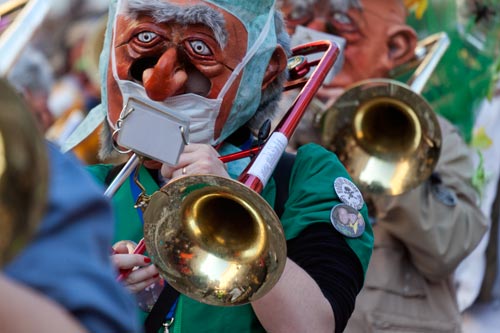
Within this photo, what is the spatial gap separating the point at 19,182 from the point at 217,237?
4.71 feet

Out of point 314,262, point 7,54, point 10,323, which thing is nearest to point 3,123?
point 10,323

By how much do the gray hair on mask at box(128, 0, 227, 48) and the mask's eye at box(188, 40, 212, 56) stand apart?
0.04 meters

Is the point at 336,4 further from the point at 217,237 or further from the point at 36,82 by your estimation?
the point at 217,237

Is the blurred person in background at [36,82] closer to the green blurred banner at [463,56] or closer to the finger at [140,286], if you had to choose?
the green blurred banner at [463,56]

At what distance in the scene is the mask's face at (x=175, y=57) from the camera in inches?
112

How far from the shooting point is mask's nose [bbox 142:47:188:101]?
111 inches

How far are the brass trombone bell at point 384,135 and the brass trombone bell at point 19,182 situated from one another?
3.30 meters

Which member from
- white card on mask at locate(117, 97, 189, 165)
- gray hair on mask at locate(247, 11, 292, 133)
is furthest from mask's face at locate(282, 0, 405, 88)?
white card on mask at locate(117, 97, 189, 165)

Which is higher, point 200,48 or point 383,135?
point 200,48

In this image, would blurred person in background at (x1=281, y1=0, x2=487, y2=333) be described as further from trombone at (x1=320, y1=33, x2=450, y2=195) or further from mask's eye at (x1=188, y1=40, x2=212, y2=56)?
mask's eye at (x1=188, y1=40, x2=212, y2=56)

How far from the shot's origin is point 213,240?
2.69 meters

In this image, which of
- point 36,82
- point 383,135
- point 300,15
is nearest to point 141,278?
point 383,135

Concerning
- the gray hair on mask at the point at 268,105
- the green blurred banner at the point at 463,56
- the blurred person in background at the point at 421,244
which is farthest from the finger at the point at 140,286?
the green blurred banner at the point at 463,56

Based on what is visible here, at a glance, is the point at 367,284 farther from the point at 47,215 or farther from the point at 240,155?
the point at 47,215
